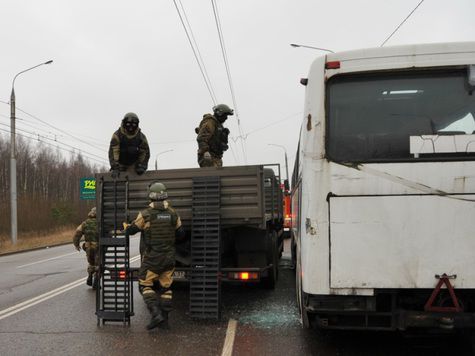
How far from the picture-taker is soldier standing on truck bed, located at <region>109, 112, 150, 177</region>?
6676 mm

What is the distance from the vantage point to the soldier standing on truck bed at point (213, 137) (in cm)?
747

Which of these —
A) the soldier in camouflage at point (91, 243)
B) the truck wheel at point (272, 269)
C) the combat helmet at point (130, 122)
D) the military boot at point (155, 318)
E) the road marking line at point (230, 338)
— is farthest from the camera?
the soldier in camouflage at point (91, 243)

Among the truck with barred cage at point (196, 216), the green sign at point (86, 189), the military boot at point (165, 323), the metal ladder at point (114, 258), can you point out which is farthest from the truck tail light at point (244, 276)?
the green sign at point (86, 189)

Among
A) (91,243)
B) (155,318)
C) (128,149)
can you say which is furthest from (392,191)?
(91,243)

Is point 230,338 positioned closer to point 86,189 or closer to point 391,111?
point 391,111

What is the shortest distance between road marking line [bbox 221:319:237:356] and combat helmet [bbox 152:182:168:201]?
1828 mm

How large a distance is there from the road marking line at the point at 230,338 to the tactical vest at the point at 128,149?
2.76 metres

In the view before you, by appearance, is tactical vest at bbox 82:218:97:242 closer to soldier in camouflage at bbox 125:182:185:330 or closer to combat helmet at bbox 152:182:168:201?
soldier in camouflage at bbox 125:182:185:330

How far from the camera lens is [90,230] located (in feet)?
30.0

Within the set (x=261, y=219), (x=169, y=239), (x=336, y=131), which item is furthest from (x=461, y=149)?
(x=169, y=239)

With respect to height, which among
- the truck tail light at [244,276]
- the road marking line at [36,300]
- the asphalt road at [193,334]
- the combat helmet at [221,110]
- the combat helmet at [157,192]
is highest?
the combat helmet at [221,110]

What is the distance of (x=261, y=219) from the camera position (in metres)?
5.86

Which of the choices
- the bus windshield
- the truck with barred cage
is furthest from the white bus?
the truck with barred cage

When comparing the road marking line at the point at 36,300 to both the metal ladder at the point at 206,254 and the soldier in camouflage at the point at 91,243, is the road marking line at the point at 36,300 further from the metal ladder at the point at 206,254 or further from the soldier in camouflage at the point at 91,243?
the metal ladder at the point at 206,254
